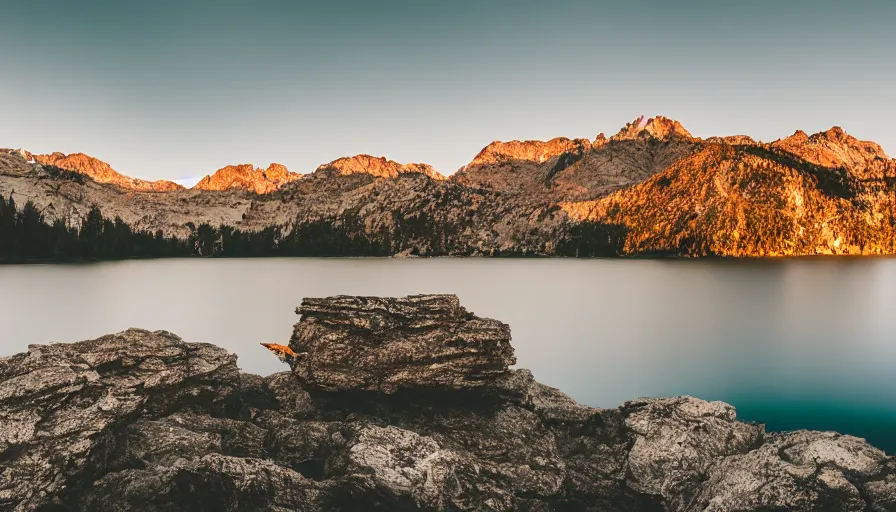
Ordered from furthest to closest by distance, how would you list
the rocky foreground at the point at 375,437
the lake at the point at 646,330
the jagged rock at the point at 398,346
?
the lake at the point at 646,330, the jagged rock at the point at 398,346, the rocky foreground at the point at 375,437

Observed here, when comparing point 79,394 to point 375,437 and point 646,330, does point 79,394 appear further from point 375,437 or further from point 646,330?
point 646,330

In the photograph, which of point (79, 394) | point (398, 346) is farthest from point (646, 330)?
point (79, 394)

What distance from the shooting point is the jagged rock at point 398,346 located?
676 inches

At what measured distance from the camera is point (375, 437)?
14148 millimetres

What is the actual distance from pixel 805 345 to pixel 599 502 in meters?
43.4

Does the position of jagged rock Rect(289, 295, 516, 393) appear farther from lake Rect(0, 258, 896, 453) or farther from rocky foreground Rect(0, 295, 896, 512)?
lake Rect(0, 258, 896, 453)

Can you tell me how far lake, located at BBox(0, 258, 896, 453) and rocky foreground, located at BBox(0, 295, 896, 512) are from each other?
11.8 meters

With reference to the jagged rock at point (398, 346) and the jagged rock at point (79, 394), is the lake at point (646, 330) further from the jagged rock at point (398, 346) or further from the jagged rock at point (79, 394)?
the jagged rock at point (79, 394)

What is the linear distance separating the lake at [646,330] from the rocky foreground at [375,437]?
11.8 metres

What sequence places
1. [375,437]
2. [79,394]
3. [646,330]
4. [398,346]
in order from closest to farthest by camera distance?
[79,394] → [375,437] → [398,346] → [646,330]

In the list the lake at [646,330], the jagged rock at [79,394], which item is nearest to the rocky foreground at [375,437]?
the jagged rock at [79,394]

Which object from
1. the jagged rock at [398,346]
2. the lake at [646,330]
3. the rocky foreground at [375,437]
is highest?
the jagged rock at [398,346]

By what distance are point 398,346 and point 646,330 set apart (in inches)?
1711

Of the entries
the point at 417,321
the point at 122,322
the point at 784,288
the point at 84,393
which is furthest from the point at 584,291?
the point at 84,393
